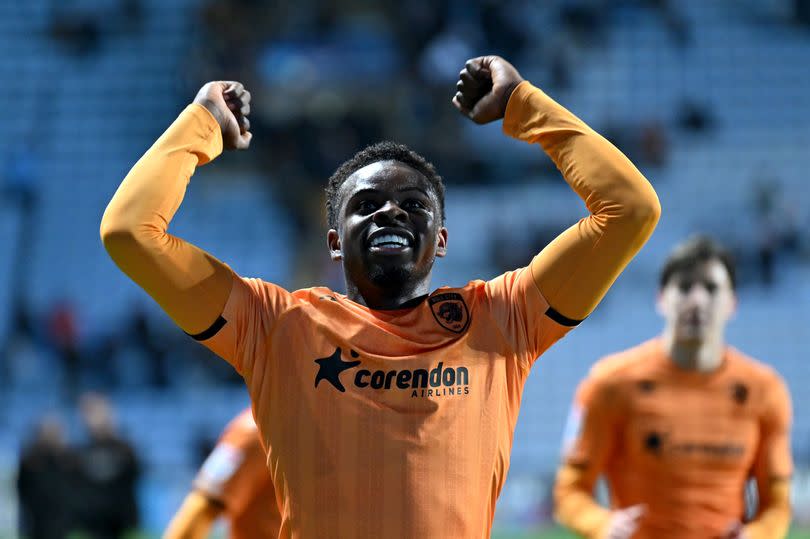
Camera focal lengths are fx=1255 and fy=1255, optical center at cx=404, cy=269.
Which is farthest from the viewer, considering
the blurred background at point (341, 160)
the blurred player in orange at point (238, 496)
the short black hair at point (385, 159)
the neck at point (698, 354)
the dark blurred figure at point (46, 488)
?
the blurred background at point (341, 160)

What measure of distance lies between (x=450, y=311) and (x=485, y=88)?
63 cm

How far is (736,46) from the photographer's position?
21562 millimetres

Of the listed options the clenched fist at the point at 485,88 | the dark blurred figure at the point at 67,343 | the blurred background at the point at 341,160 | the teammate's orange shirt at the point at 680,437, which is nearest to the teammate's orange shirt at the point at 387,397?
the clenched fist at the point at 485,88

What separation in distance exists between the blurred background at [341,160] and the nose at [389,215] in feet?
37.5

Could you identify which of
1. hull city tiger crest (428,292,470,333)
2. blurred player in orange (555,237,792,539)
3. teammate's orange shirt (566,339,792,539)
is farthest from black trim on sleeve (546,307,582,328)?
teammate's orange shirt (566,339,792,539)

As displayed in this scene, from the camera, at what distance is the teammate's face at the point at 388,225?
10.7 ft

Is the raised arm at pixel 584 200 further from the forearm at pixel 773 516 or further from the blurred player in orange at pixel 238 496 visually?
the forearm at pixel 773 516

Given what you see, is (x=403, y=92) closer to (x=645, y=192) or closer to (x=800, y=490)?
(x=800, y=490)

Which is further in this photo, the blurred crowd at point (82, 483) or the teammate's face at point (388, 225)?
the blurred crowd at point (82, 483)

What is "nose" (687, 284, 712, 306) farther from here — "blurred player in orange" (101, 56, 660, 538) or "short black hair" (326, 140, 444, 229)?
"blurred player in orange" (101, 56, 660, 538)

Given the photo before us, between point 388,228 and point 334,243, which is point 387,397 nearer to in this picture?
point 388,228

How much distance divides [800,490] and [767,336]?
13.2 feet

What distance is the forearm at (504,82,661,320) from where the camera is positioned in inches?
125

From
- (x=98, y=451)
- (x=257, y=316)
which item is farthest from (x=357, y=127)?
(x=257, y=316)
